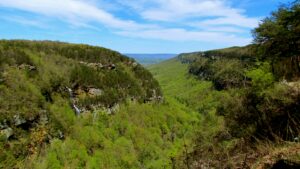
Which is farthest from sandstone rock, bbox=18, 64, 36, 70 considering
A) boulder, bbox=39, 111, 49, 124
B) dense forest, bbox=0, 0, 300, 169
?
boulder, bbox=39, 111, 49, 124

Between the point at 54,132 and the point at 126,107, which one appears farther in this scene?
the point at 126,107

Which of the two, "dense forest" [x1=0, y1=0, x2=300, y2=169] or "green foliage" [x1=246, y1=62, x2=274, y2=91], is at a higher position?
"green foliage" [x1=246, y1=62, x2=274, y2=91]

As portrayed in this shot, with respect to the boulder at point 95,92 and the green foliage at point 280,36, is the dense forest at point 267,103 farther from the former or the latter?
the boulder at point 95,92

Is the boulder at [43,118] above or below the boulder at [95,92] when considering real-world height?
below

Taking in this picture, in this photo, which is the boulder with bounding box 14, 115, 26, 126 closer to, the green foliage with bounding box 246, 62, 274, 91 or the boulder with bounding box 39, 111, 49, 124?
the boulder with bounding box 39, 111, 49, 124

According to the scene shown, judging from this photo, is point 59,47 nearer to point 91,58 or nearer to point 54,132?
point 91,58

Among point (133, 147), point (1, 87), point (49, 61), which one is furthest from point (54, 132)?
point (49, 61)

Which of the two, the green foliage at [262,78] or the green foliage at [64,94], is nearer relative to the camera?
the green foliage at [262,78]

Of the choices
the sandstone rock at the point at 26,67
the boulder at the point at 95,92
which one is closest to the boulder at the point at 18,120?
the sandstone rock at the point at 26,67

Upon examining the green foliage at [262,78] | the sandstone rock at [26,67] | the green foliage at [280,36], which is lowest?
the sandstone rock at [26,67]

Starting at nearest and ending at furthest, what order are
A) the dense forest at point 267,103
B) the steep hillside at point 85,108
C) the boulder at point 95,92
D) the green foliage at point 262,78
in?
the dense forest at point 267,103
the green foliage at point 262,78
the steep hillside at point 85,108
the boulder at point 95,92

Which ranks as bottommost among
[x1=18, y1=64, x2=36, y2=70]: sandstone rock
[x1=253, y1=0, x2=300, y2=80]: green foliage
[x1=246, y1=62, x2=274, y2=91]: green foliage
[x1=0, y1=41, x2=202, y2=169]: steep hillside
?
[x1=0, y1=41, x2=202, y2=169]: steep hillside
